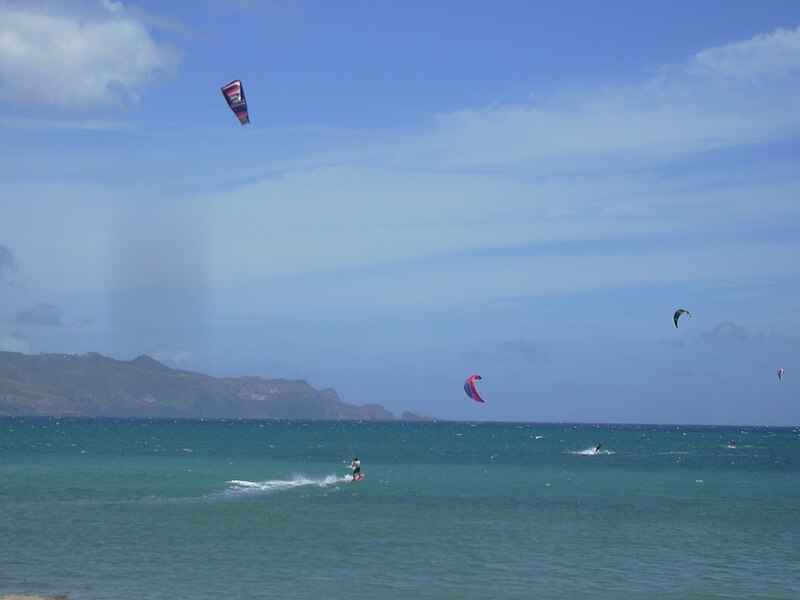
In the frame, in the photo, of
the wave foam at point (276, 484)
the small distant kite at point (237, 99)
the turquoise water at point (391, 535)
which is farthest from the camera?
the wave foam at point (276, 484)

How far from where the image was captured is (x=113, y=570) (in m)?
25.2

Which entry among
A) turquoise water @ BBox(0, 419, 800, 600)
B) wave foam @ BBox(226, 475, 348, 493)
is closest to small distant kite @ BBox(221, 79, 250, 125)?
turquoise water @ BBox(0, 419, 800, 600)

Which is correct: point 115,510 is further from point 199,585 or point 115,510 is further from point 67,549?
point 199,585

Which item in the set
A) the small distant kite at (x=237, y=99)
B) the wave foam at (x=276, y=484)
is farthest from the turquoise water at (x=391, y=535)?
the small distant kite at (x=237, y=99)

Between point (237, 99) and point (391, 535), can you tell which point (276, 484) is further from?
point (237, 99)

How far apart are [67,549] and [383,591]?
Answer: 32.4 ft

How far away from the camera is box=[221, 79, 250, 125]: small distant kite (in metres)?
33.0

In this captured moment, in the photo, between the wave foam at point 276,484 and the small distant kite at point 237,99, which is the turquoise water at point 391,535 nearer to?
the wave foam at point 276,484

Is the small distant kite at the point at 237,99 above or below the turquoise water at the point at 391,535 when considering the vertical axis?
above

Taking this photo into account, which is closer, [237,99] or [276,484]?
[237,99]

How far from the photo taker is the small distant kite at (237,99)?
33000 millimetres

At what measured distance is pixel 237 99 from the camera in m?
34.2

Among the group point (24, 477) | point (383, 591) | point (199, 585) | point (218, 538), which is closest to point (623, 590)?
point (383, 591)

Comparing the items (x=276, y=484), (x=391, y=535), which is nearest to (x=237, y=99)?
(x=391, y=535)
